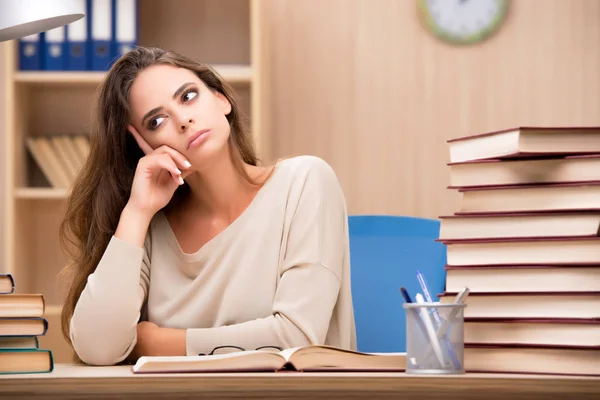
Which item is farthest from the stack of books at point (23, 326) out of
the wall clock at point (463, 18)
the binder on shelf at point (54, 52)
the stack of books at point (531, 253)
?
the wall clock at point (463, 18)

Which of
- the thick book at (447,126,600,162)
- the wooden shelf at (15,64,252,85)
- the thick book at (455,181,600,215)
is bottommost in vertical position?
the thick book at (455,181,600,215)

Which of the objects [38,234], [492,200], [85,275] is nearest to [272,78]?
[38,234]

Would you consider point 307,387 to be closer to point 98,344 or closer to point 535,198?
point 535,198

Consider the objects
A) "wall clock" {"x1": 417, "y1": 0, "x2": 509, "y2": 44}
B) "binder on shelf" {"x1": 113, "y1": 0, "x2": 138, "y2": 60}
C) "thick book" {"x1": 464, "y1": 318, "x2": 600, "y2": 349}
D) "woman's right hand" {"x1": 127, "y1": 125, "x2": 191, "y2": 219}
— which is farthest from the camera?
"wall clock" {"x1": 417, "y1": 0, "x2": 509, "y2": 44}

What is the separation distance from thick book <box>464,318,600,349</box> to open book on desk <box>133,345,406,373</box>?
101 millimetres

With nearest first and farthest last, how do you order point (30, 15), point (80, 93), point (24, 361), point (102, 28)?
point (24, 361) → point (30, 15) → point (102, 28) → point (80, 93)

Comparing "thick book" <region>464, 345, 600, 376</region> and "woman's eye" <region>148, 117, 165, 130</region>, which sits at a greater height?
"woman's eye" <region>148, 117, 165, 130</region>

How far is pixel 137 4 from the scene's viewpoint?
10.8 feet

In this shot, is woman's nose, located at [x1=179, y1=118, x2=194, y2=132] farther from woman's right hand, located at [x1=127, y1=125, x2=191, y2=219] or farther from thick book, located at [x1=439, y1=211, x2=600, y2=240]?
thick book, located at [x1=439, y1=211, x2=600, y2=240]

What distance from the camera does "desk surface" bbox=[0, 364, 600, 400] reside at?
815 mm

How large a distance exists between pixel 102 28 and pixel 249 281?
1843mm

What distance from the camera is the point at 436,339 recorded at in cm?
94

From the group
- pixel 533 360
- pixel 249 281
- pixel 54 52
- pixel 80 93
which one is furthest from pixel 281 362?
pixel 80 93

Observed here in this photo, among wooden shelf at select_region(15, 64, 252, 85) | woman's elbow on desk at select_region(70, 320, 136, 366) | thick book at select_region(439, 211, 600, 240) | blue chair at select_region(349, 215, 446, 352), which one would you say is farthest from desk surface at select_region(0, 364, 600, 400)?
wooden shelf at select_region(15, 64, 252, 85)
